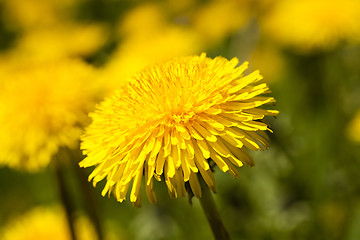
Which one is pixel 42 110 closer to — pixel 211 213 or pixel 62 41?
pixel 211 213

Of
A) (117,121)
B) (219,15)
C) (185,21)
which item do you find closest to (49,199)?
(185,21)

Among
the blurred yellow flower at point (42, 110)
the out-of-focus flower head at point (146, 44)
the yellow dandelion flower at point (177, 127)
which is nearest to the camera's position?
the yellow dandelion flower at point (177, 127)

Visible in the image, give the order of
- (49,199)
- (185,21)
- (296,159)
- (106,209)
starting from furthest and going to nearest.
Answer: (185,21)
(49,199)
(106,209)
(296,159)

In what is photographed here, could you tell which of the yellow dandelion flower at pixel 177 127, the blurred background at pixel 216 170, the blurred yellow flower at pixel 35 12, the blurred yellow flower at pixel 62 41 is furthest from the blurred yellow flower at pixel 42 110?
the blurred yellow flower at pixel 35 12

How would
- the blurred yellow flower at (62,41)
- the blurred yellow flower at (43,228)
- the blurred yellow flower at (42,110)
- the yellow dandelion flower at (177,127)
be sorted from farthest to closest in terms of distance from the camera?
the blurred yellow flower at (62,41) → the blurred yellow flower at (43,228) → the blurred yellow flower at (42,110) → the yellow dandelion flower at (177,127)

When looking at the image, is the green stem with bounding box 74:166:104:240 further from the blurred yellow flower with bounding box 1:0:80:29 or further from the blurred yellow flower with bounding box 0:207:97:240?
the blurred yellow flower with bounding box 1:0:80:29

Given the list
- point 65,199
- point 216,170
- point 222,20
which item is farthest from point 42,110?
point 222,20

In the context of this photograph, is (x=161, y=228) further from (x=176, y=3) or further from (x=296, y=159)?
(x=176, y=3)

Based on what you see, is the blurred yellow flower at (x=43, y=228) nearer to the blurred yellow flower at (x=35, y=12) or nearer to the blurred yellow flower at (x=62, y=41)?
the blurred yellow flower at (x=62, y=41)
